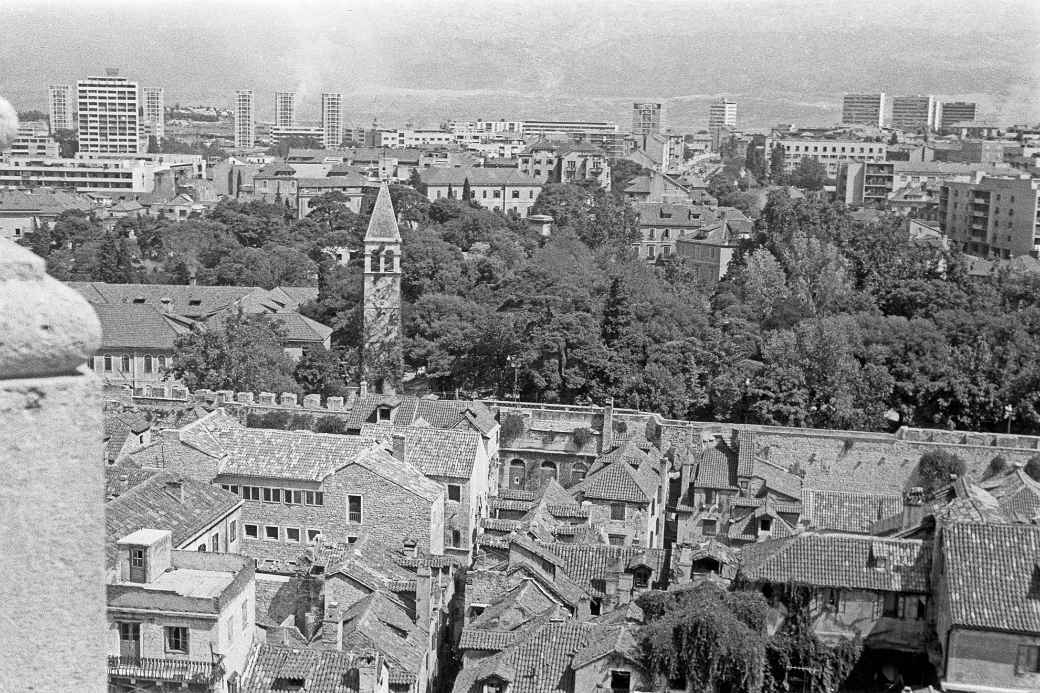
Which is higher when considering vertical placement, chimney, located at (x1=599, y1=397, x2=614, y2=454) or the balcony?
the balcony

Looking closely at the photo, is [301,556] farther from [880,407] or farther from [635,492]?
[880,407]

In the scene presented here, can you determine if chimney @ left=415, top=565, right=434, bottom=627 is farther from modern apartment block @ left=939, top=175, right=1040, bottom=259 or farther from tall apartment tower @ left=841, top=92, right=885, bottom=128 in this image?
tall apartment tower @ left=841, top=92, right=885, bottom=128

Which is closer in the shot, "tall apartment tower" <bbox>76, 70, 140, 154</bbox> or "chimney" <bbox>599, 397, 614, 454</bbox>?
"chimney" <bbox>599, 397, 614, 454</bbox>

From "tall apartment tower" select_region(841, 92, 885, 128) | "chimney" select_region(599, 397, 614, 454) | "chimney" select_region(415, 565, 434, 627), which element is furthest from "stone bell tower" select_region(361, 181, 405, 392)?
"tall apartment tower" select_region(841, 92, 885, 128)

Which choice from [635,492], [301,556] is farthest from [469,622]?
[635,492]

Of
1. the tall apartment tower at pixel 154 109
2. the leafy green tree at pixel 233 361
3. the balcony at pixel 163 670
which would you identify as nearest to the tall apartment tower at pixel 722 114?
the tall apartment tower at pixel 154 109

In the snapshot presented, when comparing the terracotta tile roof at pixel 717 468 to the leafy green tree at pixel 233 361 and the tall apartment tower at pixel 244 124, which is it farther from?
the tall apartment tower at pixel 244 124
